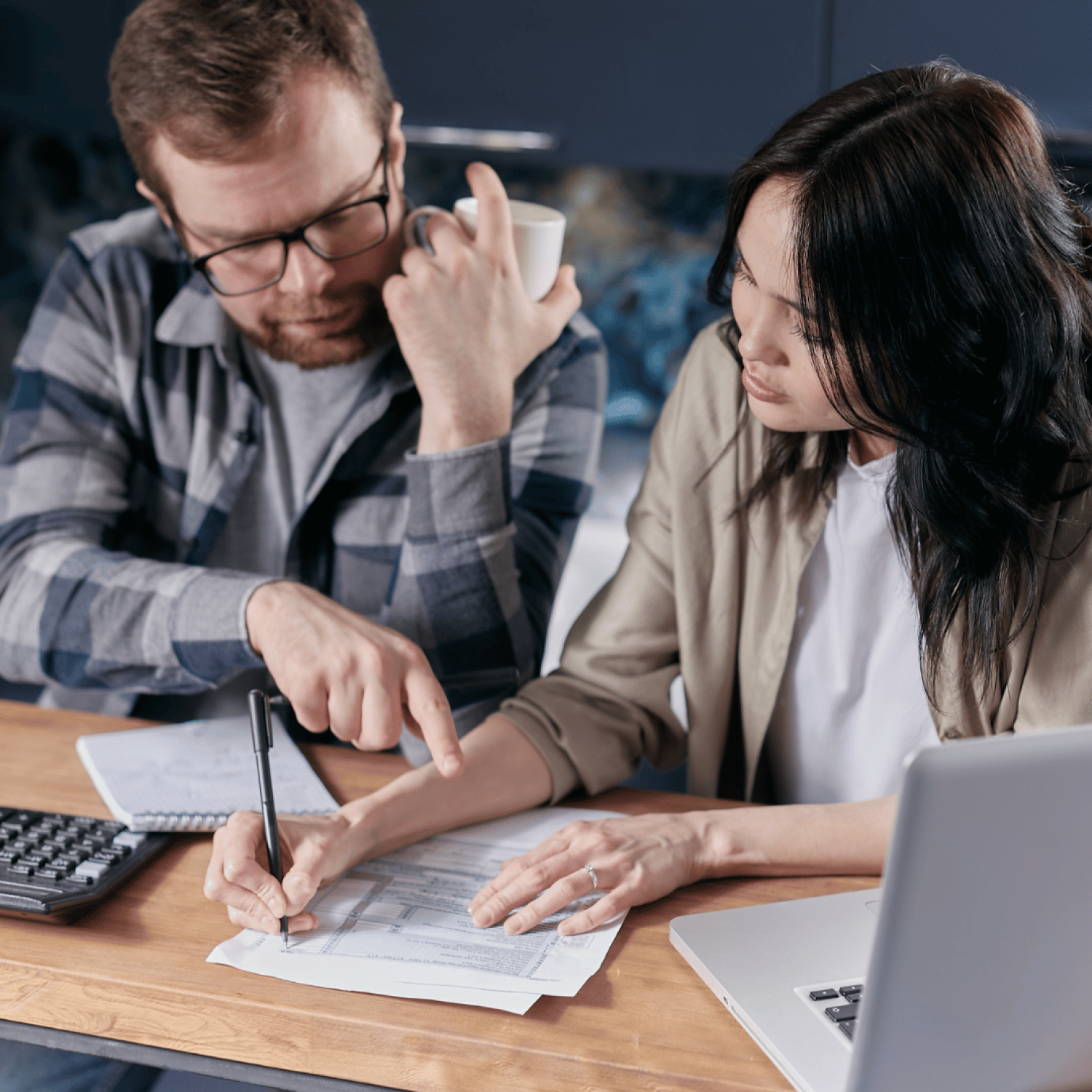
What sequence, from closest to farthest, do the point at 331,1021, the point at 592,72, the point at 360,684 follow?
1. the point at 331,1021
2. the point at 360,684
3. the point at 592,72

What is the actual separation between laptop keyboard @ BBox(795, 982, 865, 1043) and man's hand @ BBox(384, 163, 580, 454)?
0.67 m

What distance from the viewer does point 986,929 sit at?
0.49 m

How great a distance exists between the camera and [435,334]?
1.17 metres

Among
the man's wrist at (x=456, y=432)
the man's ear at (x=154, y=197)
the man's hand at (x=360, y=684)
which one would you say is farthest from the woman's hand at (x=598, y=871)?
the man's ear at (x=154, y=197)

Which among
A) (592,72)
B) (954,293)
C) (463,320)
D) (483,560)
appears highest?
(592,72)

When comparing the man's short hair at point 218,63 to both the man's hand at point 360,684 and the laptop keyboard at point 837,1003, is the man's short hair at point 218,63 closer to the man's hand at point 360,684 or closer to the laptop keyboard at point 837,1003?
the man's hand at point 360,684

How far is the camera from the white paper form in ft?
2.25

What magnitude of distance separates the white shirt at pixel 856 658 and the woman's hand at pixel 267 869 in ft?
1.74

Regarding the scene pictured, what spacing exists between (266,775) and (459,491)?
45 cm

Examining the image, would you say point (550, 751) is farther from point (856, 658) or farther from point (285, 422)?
point (285, 422)

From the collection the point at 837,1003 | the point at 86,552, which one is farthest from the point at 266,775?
the point at 86,552

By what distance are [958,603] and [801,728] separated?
0.84 feet

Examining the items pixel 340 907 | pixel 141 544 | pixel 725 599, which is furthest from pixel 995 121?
pixel 141 544

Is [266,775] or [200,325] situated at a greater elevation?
[200,325]
